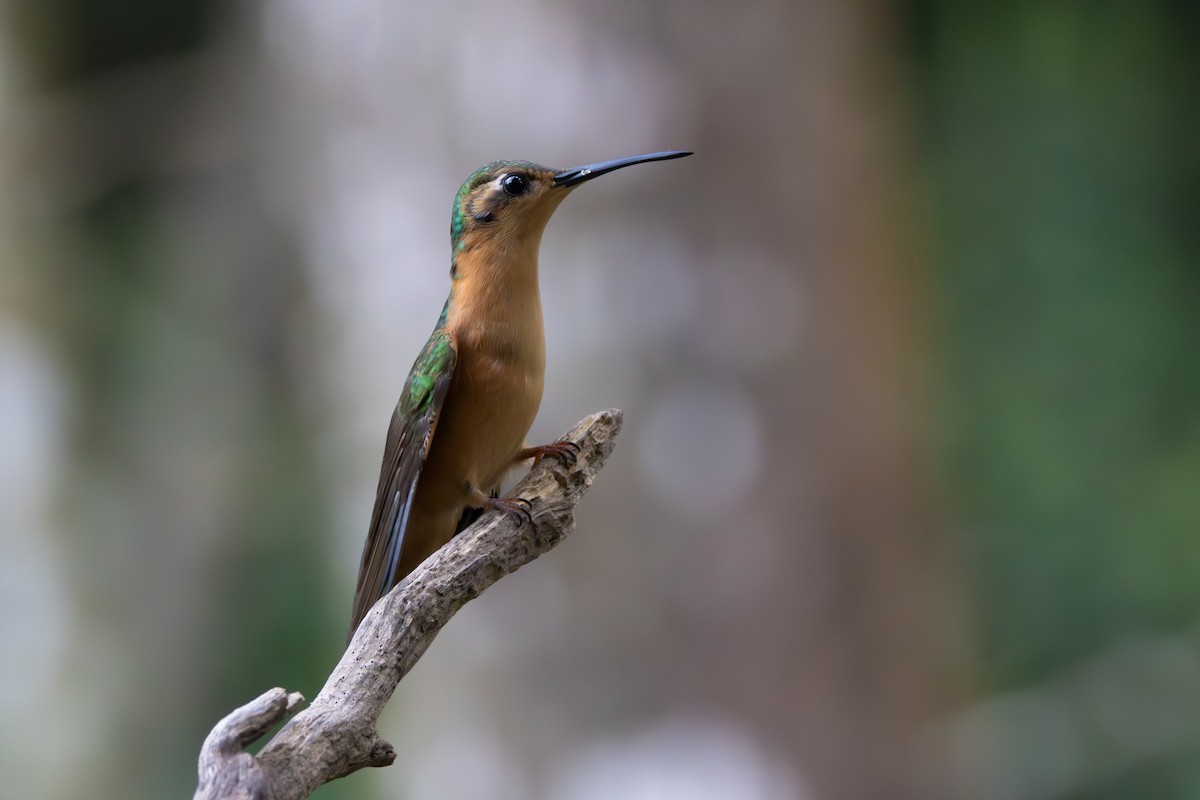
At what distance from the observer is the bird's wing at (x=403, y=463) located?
2.39m

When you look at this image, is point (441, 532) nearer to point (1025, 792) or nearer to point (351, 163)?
point (351, 163)

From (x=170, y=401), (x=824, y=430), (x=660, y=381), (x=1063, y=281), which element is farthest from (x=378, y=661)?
(x=1063, y=281)

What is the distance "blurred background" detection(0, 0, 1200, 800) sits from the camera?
5082 millimetres

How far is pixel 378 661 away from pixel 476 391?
2.59 feet

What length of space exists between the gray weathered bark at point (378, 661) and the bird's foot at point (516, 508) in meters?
0.01

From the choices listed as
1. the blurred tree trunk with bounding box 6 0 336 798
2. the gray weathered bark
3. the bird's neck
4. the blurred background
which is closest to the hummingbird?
the bird's neck

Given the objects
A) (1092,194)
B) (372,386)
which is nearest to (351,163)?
(372,386)

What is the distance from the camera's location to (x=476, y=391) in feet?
8.20

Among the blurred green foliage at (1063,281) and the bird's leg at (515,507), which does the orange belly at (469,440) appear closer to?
the bird's leg at (515,507)

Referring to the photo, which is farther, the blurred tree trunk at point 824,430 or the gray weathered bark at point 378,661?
the blurred tree trunk at point 824,430

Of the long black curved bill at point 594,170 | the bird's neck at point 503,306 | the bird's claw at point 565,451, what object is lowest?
the bird's claw at point 565,451

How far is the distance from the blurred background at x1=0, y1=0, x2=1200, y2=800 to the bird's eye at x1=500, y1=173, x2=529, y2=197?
Result: 8.21 feet

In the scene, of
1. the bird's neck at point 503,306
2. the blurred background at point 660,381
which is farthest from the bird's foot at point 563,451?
the blurred background at point 660,381

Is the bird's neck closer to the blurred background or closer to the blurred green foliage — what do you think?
the blurred background
